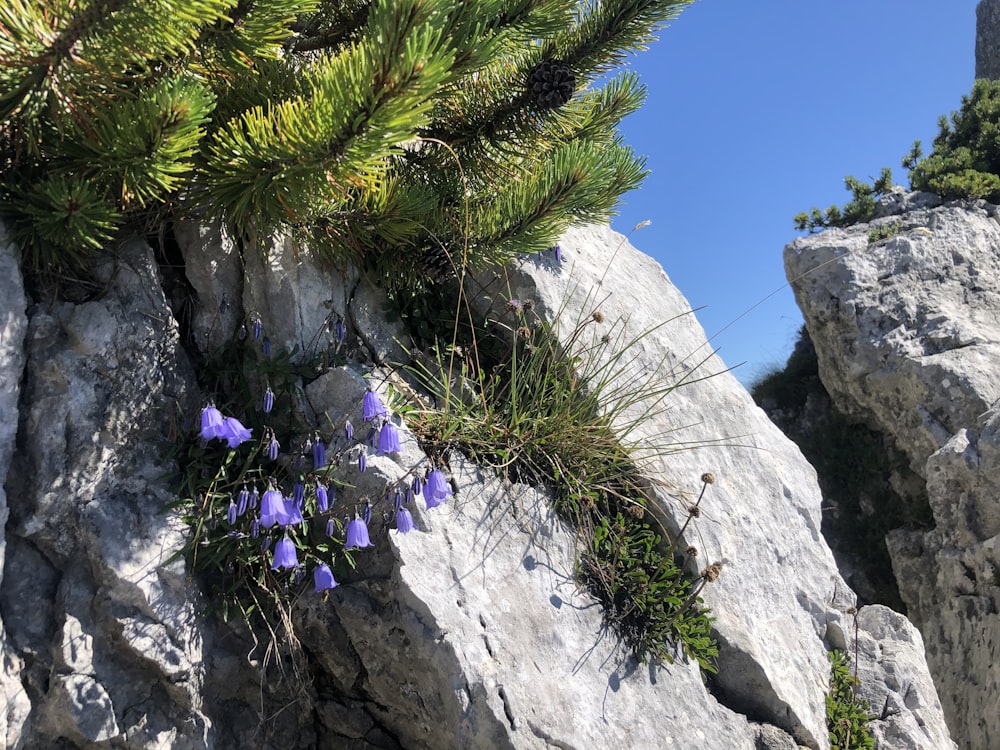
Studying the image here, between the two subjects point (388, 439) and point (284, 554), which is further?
point (388, 439)

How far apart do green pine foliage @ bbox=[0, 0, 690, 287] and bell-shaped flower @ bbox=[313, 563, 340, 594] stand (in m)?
1.40

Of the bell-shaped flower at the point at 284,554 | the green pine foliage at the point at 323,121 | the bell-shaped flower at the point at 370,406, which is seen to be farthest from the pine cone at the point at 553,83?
the bell-shaped flower at the point at 284,554

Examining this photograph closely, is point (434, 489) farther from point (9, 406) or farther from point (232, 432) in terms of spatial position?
point (9, 406)

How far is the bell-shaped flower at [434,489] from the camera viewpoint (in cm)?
323

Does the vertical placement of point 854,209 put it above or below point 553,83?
above

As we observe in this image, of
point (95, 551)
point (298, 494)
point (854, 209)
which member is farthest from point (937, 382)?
point (95, 551)

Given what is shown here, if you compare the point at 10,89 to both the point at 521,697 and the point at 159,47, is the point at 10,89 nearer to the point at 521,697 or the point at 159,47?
the point at 159,47

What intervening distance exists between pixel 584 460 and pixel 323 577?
1504mm

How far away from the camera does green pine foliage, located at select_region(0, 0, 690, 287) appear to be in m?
2.41

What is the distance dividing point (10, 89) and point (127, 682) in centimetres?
213

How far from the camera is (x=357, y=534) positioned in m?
3.04

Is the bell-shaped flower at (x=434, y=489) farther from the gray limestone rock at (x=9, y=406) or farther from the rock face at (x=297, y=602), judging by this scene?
the gray limestone rock at (x=9, y=406)

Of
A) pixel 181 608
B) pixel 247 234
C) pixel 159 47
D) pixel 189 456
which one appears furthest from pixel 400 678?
pixel 159 47

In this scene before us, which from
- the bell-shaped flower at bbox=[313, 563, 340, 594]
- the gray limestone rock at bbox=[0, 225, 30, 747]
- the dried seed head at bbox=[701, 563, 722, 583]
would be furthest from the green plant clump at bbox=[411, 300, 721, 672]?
the gray limestone rock at bbox=[0, 225, 30, 747]
